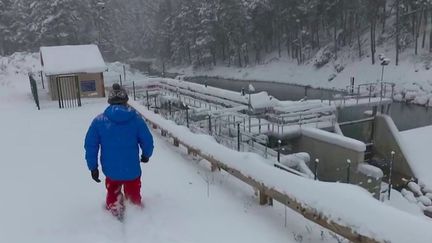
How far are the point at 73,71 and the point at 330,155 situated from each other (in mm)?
14439

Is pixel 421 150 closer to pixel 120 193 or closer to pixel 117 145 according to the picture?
pixel 120 193

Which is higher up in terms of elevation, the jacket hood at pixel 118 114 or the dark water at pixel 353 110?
the jacket hood at pixel 118 114

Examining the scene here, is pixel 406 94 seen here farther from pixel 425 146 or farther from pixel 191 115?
pixel 191 115

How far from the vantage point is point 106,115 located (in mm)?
5176

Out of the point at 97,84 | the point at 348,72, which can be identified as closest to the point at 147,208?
the point at 97,84

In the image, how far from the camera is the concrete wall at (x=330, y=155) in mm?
16870

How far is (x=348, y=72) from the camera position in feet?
152

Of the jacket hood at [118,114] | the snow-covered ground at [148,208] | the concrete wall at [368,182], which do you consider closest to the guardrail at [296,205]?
the snow-covered ground at [148,208]

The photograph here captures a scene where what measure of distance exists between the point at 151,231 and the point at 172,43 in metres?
69.1

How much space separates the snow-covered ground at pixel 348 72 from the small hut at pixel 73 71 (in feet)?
91.8

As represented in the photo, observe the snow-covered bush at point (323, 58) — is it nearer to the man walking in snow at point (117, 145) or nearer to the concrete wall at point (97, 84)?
the concrete wall at point (97, 84)

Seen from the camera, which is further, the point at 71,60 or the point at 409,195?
the point at 71,60

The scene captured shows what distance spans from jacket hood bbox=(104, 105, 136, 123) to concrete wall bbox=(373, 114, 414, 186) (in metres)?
17.1

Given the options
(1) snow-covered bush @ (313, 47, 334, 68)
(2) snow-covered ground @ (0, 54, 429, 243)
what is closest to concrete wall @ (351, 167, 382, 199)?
(2) snow-covered ground @ (0, 54, 429, 243)
